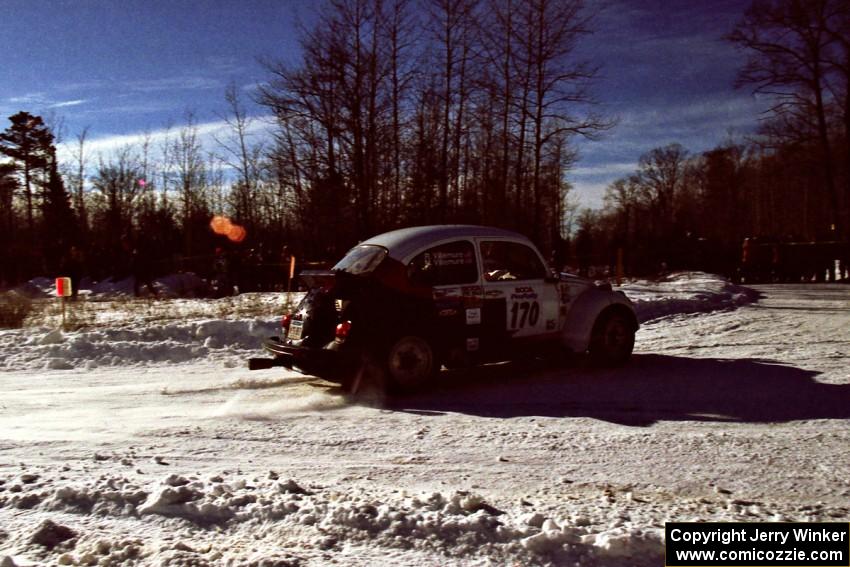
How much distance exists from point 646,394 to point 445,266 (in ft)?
8.48

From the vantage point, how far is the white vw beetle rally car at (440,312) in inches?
281

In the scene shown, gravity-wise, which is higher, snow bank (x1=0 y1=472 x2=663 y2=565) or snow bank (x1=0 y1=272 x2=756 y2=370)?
snow bank (x1=0 y1=272 x2=756 y2=370)

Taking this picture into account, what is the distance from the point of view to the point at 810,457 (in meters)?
4.90

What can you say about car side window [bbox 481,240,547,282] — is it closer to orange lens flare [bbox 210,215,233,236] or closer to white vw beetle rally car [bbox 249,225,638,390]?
white vw beetle rally car [bbox 249,225,638,390]

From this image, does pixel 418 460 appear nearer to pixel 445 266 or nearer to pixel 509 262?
pixel 445 266

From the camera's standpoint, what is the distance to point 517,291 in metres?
8.12

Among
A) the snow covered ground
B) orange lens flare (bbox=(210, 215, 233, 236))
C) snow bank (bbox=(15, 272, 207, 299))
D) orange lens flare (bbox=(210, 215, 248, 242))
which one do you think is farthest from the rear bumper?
orange lens flare (bbox=(210, 215, 233, 236))

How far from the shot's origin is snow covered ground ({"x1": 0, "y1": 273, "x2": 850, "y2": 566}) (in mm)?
3615

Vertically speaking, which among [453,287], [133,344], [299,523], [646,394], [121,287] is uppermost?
[453,287]

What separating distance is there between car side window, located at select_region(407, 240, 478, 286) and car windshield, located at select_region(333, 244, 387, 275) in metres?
0.38

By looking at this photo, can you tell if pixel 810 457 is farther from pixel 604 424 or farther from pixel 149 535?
pixel 149 535

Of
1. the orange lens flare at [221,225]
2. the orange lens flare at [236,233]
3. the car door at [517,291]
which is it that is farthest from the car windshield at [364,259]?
the orange lens flare at [221,225]

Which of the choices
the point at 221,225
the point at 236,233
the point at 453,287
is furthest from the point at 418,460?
the point at 221,225

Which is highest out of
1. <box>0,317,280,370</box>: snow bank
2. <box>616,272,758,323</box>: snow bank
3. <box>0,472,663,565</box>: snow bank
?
<box>616,272,758,323</box>: snow bank
